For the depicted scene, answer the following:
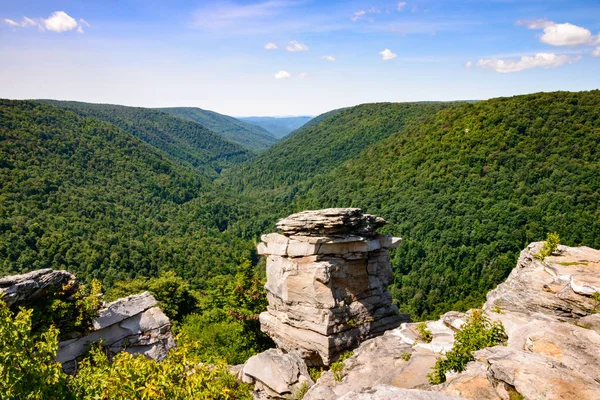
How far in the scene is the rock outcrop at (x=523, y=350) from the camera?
8445 mm

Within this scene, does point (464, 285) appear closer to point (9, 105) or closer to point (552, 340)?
point (552, 340)

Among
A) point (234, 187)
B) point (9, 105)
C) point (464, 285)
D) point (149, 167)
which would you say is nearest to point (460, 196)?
point (464, 285)

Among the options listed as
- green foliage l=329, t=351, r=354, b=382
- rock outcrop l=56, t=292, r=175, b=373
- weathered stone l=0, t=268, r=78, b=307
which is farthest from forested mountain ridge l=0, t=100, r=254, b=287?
green foliage l=329, t=351, r=354, b=382

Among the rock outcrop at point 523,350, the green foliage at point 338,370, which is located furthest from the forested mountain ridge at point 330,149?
the rock outcrop at point 523,350

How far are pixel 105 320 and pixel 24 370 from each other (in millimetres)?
9119

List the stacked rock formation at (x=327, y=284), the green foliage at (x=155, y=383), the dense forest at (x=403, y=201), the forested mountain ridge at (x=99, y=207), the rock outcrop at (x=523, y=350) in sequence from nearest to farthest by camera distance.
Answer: the rock outcrop at (x=523, y=350) < the green foliage at (x=155, y=383) < the stacked rock formation at (x=327, y=284) < the dense forest at (x=403, y=201) < the forested mountain ridge at (x=99, y=207)

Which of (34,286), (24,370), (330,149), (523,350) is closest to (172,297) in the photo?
(34,286)

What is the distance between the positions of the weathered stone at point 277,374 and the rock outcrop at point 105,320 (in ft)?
19.7

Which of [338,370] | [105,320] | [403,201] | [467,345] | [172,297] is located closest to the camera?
[467,345]

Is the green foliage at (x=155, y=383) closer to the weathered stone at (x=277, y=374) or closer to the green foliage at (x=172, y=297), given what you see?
the weathered stone at (x=277, y=374)

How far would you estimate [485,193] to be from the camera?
69.8 metres

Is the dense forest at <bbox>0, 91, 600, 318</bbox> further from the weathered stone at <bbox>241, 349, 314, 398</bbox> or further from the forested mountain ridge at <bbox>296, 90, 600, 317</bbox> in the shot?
the weathered stone at <bbox>241, 349, 314, 398</bbox>

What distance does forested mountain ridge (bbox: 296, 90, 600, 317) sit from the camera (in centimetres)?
5794

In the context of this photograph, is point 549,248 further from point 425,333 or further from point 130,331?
point 130,331
